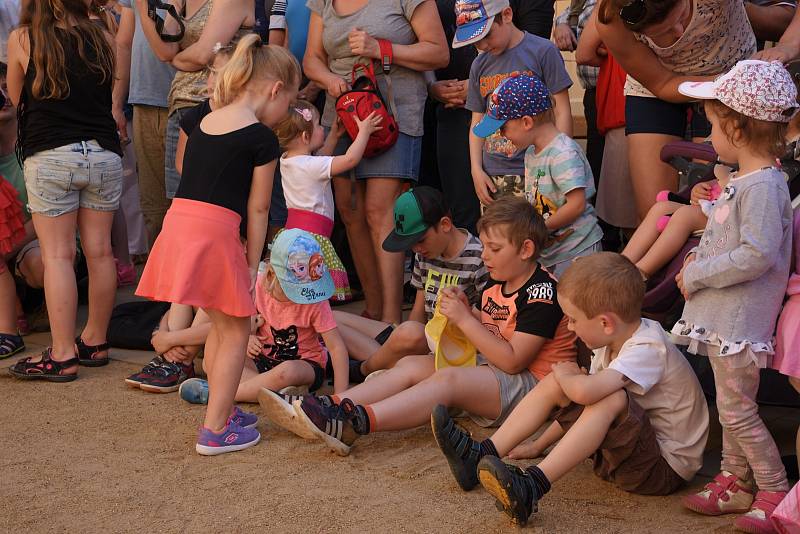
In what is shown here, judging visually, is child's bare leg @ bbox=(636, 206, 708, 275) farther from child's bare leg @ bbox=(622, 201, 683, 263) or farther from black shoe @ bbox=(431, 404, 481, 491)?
black shoe @ bbox=(431, 404, 481, 491)

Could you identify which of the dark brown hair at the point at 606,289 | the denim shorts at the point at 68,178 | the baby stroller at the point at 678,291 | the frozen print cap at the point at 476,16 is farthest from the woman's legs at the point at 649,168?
the denim shorts at the point at 68,178

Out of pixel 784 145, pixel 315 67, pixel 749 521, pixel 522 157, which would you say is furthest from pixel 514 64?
pixel 749 521

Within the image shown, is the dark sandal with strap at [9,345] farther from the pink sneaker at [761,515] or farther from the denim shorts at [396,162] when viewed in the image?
the pink sneaker at [761,515]

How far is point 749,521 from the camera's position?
3045 millimetres

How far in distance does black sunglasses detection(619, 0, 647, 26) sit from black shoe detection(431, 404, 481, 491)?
1.63 meters

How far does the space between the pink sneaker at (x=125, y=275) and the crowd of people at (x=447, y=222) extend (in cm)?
67

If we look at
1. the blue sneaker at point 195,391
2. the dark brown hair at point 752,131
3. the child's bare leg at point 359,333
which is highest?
the dark brown hair at point 752,131

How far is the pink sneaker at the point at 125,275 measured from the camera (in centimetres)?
679

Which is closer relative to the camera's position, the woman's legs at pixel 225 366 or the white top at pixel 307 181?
the woman's legs at pixel 225 366

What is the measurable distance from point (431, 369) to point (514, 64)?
5.36 ft

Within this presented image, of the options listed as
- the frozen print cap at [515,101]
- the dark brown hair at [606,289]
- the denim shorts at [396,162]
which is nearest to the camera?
Result: the dark brown hair at [606,289]

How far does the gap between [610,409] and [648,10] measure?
1534 mm

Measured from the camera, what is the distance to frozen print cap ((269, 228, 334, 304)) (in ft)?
14.3

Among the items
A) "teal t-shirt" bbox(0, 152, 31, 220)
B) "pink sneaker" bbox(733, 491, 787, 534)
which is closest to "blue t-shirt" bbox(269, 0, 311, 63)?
"teal t-shirt" bbox(0, 152, 31, 220)
